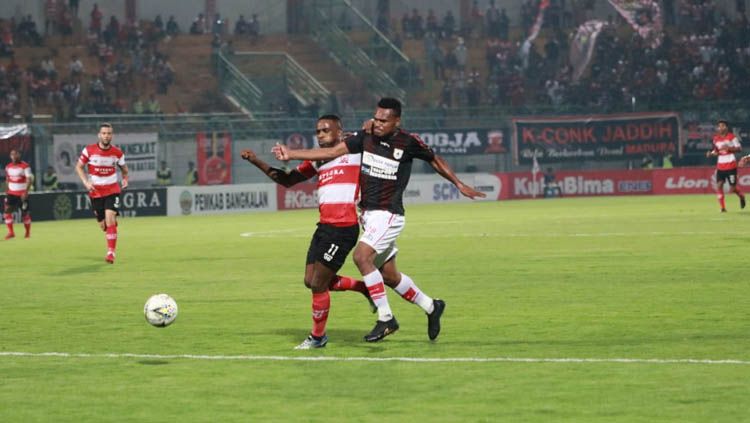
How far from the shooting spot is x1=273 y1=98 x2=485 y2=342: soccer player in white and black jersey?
11.6 metres

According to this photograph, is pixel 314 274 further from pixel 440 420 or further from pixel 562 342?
pixel 440 420

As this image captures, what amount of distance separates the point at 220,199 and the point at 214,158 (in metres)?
1.73

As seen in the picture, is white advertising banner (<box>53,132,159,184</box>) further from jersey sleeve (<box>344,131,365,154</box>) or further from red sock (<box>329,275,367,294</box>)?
jersey sleeve (<box>344,131,365,154</box>)

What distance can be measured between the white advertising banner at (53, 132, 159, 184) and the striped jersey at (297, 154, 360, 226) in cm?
2987

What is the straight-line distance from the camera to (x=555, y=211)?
1570 inches

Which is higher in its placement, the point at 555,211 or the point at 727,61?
the point at 727,61

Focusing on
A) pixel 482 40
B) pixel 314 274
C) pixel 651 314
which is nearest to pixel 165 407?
pixel 314 274

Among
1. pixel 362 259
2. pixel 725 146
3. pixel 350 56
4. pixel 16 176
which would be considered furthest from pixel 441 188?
pixel 362 259

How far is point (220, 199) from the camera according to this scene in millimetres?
44469

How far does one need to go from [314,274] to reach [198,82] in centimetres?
4066

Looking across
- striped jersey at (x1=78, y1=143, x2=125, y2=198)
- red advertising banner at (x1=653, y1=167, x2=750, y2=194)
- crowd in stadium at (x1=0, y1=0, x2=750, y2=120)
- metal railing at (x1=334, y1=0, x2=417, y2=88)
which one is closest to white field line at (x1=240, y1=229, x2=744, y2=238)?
striped jersey at (x1=78, y1=143, x2=125, y2=198)

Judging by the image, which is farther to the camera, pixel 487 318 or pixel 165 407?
pixel 487 318

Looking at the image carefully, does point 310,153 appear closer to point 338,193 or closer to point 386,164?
point 338,193

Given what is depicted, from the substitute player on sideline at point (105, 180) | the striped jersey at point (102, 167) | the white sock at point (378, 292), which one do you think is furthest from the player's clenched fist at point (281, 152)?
the striped jersey at point (102, 167)
